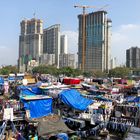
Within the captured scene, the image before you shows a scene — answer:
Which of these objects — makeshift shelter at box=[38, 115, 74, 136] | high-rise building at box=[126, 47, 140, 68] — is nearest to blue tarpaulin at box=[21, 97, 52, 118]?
makeshift shelter at box=[38, 115, 74, 136]

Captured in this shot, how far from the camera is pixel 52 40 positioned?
14875 cm

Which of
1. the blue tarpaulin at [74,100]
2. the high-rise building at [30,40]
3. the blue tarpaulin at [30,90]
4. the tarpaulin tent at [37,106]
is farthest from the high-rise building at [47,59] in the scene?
the tarpaulin tent at [37,106]

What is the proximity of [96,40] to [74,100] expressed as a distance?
96557mm

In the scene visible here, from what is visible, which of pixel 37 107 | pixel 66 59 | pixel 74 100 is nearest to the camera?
pixel 37 107

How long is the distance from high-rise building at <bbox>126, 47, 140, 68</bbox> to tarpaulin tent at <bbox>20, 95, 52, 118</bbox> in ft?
373

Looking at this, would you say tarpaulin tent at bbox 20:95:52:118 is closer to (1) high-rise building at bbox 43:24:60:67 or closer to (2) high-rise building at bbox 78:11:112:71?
(2) high-rise building at bbox 78:11:112:71

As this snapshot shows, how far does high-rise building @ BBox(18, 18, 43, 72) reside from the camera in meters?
150

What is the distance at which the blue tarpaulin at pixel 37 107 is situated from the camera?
16.8 metres

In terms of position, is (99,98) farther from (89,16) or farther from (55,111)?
(89,16)

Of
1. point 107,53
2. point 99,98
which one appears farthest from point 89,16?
point 99,98

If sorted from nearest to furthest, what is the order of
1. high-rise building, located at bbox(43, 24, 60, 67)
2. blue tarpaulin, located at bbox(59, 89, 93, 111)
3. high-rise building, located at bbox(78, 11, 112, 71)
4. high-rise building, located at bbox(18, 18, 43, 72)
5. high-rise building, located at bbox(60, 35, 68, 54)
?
1. blue tarpaulin, located at bbox(59, 89, 93, 111)
2. high-rise building, located at bbox(78, 11, 112, 71)
3. high-rise building, located at bbox(43, 24, 60, 67)
4. high-rise building, located at bbox(18, 18, 43, 72)
5. high-rise building, located at bbox(60, 35, 68, 54)

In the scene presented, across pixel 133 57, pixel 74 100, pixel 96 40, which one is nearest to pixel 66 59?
pixel 133 57

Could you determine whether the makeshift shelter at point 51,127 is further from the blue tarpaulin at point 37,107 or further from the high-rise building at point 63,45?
the high-rise building at point 63,45

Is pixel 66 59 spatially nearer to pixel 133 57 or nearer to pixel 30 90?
pixel 133 57
